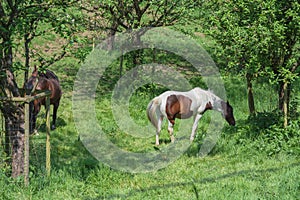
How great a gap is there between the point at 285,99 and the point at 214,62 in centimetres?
1022

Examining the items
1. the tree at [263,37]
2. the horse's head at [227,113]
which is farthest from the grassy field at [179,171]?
the tree at [263,37]

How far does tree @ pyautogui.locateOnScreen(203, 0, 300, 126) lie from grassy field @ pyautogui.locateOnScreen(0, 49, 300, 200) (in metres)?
1.47

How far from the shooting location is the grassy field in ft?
28.5

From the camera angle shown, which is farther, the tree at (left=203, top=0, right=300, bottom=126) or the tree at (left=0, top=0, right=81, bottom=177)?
the tree at (left=203, top=0, right=300, bottom=126)

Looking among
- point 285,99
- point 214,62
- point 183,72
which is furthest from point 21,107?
point 214,62

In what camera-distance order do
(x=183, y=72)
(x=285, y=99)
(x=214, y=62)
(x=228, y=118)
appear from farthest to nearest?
(x=214, y=62) < (x=183, y=72) < (x=228, y=118) < (x=285, y=99)

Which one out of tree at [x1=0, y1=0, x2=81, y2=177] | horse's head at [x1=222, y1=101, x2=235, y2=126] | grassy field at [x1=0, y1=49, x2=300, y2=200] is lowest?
grassy field at [x1=0, y1=49, x2=300, y2=200]

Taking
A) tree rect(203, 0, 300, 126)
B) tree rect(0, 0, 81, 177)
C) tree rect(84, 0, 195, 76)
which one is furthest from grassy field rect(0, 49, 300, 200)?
tree rect(84, 0, 195, 76)

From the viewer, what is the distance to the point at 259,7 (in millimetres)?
11672

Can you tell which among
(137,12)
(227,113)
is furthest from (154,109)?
(137,12)

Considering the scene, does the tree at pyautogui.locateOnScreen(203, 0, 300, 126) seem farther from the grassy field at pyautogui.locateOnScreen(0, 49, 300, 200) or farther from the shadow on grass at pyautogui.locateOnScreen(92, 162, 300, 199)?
the shadow on grass at pyautogui.locateOnScreen(92, 162, 300, 199)

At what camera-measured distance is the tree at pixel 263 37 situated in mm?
11336

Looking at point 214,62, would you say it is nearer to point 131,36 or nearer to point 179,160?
point 131,36

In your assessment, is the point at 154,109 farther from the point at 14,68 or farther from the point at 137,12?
the point at 137,12
